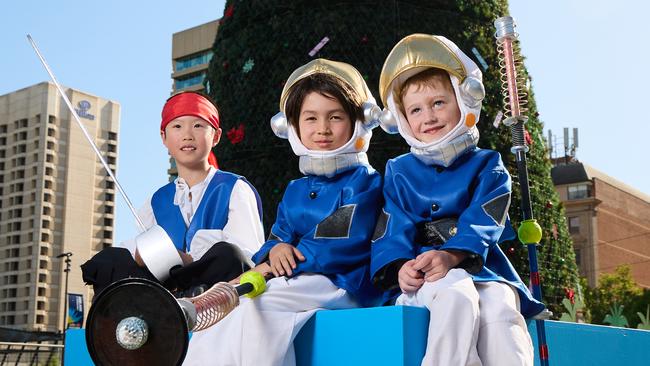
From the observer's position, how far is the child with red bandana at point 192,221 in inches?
121

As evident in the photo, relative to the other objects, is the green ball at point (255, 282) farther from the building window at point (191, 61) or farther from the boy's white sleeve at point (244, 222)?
the building window at point (191, 61)

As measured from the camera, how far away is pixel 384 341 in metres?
2.35

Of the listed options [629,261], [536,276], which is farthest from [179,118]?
[629,261]

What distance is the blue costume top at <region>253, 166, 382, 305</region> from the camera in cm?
280

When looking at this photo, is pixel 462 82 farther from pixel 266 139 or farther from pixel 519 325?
pixel 266 139

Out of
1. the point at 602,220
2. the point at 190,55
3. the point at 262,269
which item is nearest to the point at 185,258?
the point at 262,269

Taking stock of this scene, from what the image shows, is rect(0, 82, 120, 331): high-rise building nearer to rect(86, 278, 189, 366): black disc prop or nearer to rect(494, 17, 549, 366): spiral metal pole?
rect(494, 17, 549, 366): spiral metal pole

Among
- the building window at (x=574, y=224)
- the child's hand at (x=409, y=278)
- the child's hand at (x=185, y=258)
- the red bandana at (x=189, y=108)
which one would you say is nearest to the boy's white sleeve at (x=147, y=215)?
the red bandana at (x=189, y=108)

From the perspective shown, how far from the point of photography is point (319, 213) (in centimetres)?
290

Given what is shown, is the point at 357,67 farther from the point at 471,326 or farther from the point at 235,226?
the point at 471,326

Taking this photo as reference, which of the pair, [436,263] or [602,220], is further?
[602,220]

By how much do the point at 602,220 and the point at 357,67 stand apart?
47.6m

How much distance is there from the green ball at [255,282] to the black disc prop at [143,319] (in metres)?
0.48

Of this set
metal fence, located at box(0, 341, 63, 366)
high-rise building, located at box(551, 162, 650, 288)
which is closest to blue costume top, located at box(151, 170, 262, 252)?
metal fence, located at box(0, 341, 63, 366)
